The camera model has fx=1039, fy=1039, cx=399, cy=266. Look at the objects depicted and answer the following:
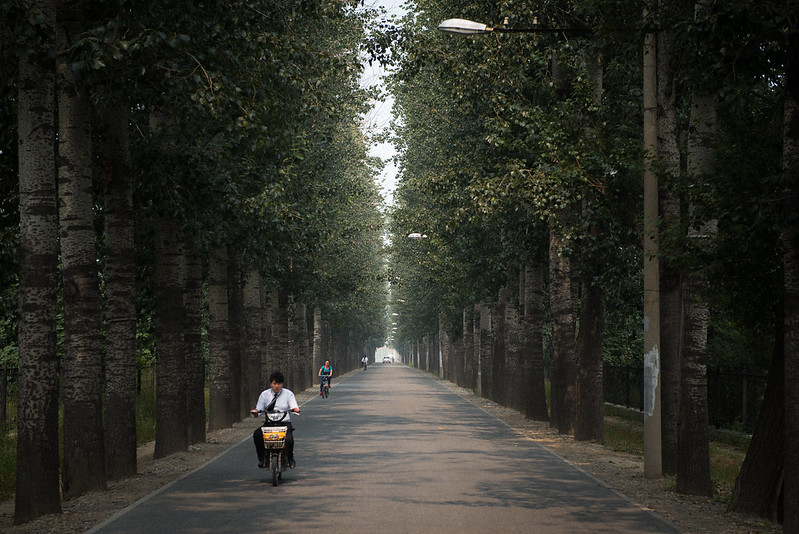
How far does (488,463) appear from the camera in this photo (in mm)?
18531

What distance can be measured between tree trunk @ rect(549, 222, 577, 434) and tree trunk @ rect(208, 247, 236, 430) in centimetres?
844

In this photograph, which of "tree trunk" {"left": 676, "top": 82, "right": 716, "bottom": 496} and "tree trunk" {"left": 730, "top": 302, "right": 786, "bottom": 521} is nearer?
"tree trunk" {"left": 730, "top": 302, "right": 786, "bottom": 521}

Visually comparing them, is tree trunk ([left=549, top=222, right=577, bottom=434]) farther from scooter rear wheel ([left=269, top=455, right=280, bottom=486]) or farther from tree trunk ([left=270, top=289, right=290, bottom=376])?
tree trunk ([left=270, top=289, right=290, bottom=376])

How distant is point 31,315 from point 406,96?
1323 inches

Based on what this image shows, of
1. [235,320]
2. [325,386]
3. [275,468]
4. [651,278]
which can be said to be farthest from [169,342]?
[325,386]

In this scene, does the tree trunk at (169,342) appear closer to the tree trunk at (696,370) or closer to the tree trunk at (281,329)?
the tree trunk at (696,370)

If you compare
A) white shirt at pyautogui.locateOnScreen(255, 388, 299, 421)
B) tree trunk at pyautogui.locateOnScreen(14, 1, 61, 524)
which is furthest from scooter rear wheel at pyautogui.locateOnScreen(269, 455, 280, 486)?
tree trunk at pyautogui.locateOnScreen(14, 1, 61, 524)

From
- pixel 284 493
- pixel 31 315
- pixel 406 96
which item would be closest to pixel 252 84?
pixel 31 315

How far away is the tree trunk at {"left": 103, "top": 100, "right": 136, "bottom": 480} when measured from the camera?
53.4 feet

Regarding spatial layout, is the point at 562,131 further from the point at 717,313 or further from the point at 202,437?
the point at 202,437

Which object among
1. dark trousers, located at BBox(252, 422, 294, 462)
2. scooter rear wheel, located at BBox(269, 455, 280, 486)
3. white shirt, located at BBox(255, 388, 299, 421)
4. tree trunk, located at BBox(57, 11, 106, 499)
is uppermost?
tree trunk, located at BBox(57, 11, 106, 499)

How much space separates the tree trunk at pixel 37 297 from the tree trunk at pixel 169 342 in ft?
21.7

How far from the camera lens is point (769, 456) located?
41.2 feet

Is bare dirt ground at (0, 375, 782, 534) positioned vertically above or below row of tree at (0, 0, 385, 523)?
below
